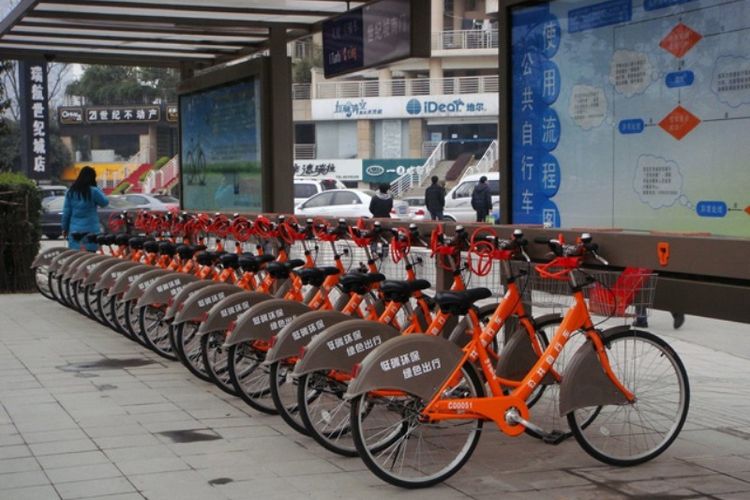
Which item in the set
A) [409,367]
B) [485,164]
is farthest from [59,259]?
[485,164]

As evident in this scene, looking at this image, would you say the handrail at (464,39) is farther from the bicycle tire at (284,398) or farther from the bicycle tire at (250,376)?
the bicycle tire at (284,398)

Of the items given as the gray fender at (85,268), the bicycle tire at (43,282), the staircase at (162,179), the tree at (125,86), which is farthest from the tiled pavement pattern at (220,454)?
the tree at (125,86)

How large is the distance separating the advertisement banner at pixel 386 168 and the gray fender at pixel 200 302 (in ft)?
131

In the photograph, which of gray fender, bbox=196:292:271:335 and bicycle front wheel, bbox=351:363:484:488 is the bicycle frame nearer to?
bicycle front wheel, bbox=351:363:484:488

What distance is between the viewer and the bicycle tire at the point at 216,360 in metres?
7.29

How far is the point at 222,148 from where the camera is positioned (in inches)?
521

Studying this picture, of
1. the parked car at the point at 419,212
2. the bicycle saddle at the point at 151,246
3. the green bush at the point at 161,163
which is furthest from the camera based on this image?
the green bush at the point at 161,163

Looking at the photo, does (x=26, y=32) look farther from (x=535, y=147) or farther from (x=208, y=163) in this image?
(x=535, y=147)

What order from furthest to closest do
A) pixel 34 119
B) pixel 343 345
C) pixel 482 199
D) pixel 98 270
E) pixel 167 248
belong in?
pixel 34 119 → pixel 482 199 → pixel 98 270 → pixel 167 248 → pixel 343 345

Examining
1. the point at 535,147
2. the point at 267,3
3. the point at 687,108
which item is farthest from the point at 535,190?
the point at 267,3

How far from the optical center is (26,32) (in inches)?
498

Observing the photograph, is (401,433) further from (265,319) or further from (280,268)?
(280,268)

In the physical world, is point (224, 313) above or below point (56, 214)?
above

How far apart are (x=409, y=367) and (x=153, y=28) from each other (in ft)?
26.1
